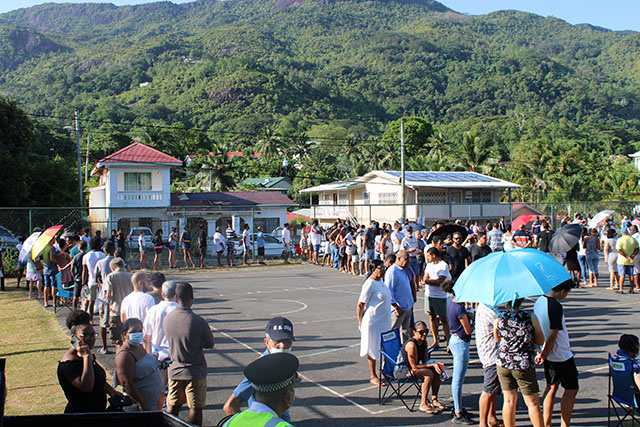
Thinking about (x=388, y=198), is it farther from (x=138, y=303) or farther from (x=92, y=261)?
(x=138, y=303)

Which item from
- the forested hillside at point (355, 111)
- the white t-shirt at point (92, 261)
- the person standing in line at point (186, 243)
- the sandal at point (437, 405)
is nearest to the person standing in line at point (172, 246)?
the person standing in line at point (186, 243)

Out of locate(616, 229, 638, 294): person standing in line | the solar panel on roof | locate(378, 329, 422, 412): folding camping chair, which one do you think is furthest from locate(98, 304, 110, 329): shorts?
the solar panel on roof

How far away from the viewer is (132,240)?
1027 inches

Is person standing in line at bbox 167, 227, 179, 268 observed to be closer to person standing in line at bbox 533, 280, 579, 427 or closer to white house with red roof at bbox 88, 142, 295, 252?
white house with red roof at bbox 88, 142, 295, 252

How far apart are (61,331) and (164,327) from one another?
21.9 ft

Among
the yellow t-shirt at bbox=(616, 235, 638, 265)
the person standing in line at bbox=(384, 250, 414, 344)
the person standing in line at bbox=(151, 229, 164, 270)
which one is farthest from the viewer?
the person standing in line at bbox=(151, 229, 164, 270)

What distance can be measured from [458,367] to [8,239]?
23515 mm

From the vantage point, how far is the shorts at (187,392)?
19.1 feet

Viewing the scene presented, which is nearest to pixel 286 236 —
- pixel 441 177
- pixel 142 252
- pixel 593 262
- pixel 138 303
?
pixel 142 252

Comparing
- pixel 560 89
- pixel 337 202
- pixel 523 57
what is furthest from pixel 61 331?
pixel 523 57

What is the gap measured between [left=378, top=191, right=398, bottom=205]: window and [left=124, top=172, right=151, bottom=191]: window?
1681cm

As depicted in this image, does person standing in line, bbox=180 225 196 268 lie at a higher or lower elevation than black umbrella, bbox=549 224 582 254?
lower

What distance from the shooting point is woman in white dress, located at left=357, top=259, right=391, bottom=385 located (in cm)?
788

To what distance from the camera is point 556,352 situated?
19.6ft
